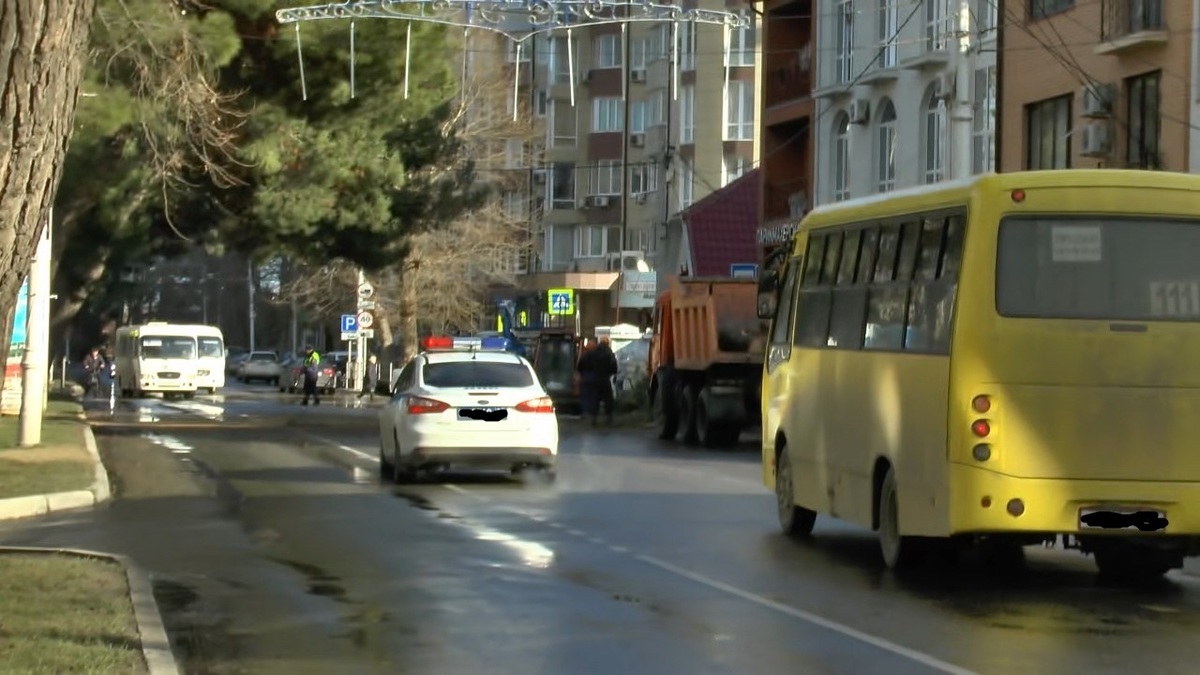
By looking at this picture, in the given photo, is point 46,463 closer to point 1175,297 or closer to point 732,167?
point 1175,297

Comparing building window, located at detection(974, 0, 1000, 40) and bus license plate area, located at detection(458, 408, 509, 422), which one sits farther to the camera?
building window, located at detection(974, 0, 1000, 40)

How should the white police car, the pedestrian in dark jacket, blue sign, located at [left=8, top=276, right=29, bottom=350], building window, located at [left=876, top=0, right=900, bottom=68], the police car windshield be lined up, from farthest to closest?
building window, located at [left=876, top=0, right=900, bottom=68], the pedestrian in dark jacket, blue sign, located at [left=8, top=276, right=29, bottom=350], the police car windshield, the white police car

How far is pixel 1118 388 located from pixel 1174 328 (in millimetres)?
540

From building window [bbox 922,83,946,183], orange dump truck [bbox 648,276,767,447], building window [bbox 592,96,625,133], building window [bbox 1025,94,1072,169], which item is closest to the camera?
orange dump truck [bbox 648,276,767,447]

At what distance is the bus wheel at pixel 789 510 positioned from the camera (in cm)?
1691

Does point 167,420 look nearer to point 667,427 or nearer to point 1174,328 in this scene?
point 667,427

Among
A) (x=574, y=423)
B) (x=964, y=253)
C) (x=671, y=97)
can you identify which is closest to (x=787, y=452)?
(x=964, y=253)

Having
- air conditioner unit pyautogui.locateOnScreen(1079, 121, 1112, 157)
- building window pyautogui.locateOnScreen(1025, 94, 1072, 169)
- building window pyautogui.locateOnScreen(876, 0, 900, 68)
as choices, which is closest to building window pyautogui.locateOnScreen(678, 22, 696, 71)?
building window pyautogui.locateOnScreen(876, 0, 900, 68)

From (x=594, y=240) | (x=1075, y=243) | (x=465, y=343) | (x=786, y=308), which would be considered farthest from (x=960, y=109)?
(x=594, y=240)

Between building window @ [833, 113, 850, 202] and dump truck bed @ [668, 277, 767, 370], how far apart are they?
13440 mm

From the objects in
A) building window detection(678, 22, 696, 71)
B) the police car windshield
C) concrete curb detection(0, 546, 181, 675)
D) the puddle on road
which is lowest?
the puddle on road

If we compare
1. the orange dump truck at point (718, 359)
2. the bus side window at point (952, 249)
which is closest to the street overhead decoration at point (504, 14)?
the orange dump truck at point (718, 359)

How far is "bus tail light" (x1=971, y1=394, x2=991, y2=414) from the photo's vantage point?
12703 millimetres

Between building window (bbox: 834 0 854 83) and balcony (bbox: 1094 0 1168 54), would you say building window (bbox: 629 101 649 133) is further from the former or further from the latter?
balcony (bbox: 1094 0 1168 54)
